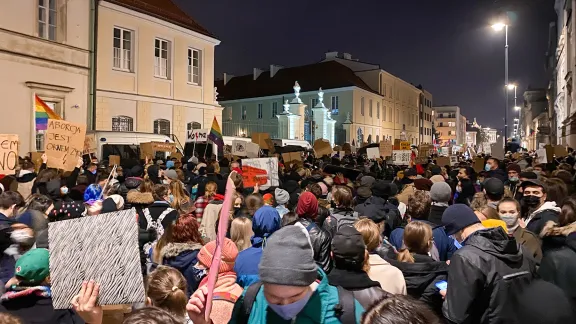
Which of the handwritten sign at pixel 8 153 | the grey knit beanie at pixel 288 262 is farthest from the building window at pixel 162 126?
the grey knit beanie at pixel 288 262

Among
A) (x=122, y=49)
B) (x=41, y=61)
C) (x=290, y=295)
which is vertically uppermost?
(x=122, y=49)

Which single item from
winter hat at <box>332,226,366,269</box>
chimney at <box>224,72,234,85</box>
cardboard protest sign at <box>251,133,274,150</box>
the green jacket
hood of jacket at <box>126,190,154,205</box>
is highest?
chimney at <box>224,72,234,85</box>

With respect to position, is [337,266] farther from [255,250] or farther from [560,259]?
[560,259]

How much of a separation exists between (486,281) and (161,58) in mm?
25540

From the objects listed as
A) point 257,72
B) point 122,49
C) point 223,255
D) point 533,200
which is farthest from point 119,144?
point 257,72

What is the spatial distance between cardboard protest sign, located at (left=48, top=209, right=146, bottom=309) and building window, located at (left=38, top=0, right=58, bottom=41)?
20.6m

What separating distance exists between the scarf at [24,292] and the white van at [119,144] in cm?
1327

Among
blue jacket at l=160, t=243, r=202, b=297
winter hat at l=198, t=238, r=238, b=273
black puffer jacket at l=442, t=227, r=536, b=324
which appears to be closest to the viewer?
black puffer jacket at l=442, t=227, r=536, b=324

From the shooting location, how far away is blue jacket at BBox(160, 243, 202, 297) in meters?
4.39

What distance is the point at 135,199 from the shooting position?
629 centimetres

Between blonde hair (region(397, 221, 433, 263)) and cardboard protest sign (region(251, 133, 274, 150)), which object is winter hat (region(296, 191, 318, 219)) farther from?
cardboard protest sign (region(251, 133, 274, 150))

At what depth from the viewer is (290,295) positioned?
239 centimetres

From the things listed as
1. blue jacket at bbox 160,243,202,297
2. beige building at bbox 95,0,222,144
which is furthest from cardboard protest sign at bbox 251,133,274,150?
blue jacket at bbox 160,243,202,297

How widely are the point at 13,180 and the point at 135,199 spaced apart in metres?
3.36
